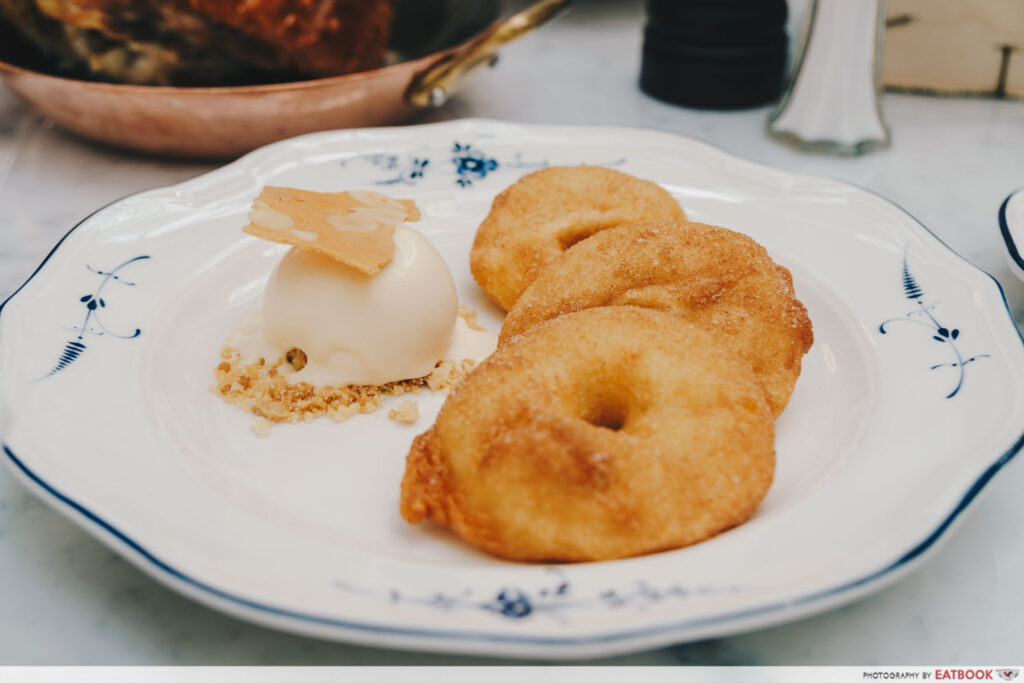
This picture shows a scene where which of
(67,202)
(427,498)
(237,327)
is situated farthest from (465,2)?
(427,498)

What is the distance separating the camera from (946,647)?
0.99m

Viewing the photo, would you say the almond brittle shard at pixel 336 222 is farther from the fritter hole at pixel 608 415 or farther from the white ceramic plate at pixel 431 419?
the fritter hole at pixel 608 415

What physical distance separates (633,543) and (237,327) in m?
0.85

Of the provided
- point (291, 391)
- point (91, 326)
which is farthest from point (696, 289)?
point (91, 326)

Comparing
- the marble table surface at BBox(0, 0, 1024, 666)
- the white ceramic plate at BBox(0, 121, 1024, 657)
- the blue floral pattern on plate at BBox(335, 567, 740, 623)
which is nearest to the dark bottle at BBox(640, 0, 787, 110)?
the white ceramic plate at BBox(0, 121, 1024, 657)

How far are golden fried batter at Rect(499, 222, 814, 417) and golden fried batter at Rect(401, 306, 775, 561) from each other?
93mm

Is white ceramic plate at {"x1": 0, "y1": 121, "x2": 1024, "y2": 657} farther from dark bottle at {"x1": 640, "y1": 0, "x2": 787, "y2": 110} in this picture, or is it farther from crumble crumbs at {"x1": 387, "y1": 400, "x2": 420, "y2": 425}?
dark bottle at {"x1": 640, "y1": 0, "x2": 787, "y2": 110}

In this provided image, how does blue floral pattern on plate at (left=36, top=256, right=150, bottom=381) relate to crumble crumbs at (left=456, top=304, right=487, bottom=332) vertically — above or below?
above

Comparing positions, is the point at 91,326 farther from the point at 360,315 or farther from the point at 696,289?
the point at 696,289

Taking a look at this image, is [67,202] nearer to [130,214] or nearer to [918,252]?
[130,214]

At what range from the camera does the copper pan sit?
6.05ft

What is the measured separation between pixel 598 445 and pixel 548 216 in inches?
26.5

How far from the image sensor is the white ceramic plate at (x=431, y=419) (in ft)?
2.88

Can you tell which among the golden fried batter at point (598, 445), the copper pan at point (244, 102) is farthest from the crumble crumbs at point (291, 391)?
the copper pan at point (244, 102)
